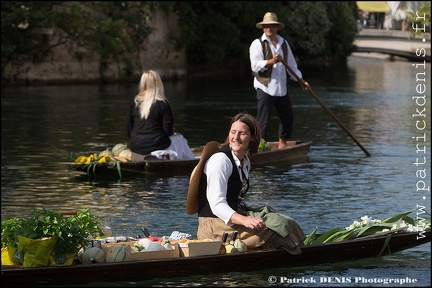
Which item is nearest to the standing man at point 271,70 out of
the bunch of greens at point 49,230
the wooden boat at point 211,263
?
the wooden boat at point 211,263

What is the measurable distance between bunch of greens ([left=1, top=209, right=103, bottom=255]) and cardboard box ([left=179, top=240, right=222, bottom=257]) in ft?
2.41

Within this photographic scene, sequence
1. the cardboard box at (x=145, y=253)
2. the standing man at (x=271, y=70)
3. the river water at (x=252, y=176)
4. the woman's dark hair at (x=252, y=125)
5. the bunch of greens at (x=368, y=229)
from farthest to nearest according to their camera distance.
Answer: the standing man at (x=271, y=70)
the river water at (x=252, y=176)
the bunch of greens at (x=368, y=229)
the woman's dark hair at (x=252, y=125)
the cardboard box at (x=145, y=253)

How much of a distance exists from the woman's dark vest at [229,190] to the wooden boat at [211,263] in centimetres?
42

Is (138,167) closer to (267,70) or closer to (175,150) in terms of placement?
(175,150)

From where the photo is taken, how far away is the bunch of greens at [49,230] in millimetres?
8422

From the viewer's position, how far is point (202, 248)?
8.84 metres

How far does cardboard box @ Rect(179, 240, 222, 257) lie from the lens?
28.9ft

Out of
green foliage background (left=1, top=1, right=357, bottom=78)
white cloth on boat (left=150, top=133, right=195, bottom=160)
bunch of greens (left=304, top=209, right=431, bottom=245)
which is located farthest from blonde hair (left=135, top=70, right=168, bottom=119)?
green foliage background (left=1, top=1, right=357, bottom=78)

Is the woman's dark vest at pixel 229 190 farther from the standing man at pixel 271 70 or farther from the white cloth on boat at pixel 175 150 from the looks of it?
the standing man at pixel 271 70

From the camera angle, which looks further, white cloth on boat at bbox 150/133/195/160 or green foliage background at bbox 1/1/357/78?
green foliage background at bbox 1/1/357/78

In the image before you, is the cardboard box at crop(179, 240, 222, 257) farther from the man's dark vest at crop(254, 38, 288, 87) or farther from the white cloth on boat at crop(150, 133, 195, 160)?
the man's dark vest at crop(254, 38, 288, 87)

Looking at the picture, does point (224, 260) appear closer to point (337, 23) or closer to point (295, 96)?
point (295, 96)

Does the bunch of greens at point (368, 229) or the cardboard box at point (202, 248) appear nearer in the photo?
the cardboard box at point (202, 248)

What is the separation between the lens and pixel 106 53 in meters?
43.0
